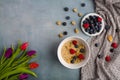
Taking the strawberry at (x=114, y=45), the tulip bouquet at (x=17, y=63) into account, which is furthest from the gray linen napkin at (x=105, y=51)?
the tulip bouquet at (x=17, y=63)

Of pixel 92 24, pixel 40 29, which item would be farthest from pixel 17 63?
pixel 92 24

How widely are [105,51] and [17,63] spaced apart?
1.38ft

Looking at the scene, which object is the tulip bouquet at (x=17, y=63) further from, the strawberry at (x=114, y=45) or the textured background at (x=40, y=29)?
the strawberry at (x=114, y=45)

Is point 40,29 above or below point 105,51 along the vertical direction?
above

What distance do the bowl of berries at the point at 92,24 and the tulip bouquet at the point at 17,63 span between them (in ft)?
0.88

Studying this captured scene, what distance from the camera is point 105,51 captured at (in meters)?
1.14

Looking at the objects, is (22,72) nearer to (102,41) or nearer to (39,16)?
(39,16)

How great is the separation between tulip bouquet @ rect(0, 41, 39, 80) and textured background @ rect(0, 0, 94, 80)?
44 millimetres

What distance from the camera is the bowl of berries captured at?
1128mm

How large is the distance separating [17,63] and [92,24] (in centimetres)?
39

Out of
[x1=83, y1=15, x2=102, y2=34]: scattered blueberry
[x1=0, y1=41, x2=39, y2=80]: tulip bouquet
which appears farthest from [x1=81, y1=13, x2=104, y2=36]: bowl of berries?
[x1=0, y1=41, x2=39, y2=80]: tulip bouquet

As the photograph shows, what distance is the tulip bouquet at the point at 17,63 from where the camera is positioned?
1069mm

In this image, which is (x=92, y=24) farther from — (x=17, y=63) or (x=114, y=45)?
(x=17, y=63)

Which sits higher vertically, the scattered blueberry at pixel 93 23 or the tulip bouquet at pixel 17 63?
the scattered blueberry at pixel 93 23
